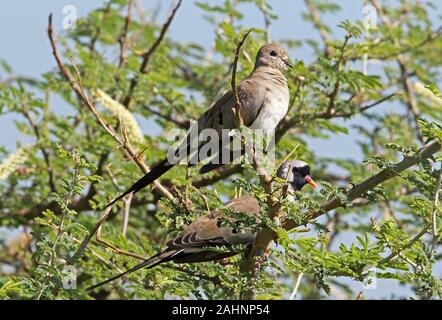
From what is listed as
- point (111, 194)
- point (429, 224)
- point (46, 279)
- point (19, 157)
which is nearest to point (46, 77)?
point (19, 157)

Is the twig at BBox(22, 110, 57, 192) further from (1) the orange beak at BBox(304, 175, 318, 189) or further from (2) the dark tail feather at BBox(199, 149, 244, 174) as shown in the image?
(1) the orange beak at BBox(304, 175, 318, 189)

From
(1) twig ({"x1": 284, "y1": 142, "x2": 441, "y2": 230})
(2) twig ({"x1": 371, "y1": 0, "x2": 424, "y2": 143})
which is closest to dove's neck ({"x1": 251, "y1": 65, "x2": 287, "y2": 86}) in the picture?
(1) twig ({"x1": 284, "y1": 142, "x2": 441, "y2": 230})

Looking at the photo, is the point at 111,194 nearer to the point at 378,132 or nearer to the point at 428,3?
the point at 378,132

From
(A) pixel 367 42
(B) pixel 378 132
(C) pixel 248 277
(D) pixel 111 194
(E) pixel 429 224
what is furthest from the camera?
(B) pixel 378 132

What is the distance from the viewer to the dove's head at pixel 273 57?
643 centimetres

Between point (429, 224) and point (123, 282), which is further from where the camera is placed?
point (123, 282)

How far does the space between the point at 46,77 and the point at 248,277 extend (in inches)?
149

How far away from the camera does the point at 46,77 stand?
808 cm

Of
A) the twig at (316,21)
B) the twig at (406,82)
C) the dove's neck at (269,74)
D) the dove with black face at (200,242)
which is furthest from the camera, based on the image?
the twig at (316,21)

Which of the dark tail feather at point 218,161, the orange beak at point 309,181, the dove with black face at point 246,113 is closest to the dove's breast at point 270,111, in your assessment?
the dove with black face at point 246,113

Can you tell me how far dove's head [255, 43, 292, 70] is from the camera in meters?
6.43

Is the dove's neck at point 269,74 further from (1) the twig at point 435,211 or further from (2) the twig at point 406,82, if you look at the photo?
(2) the twig at point 406,82

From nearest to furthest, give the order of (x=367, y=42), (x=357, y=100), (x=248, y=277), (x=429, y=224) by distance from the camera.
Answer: (x=429, y=224)
(x=248, y=277)
(x=367, y=42)
(x=357, y=100)
